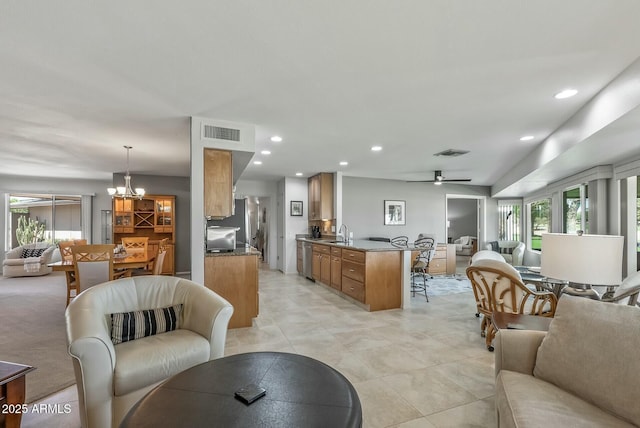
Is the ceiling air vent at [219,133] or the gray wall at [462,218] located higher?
the ceiling air vent at [219,133]

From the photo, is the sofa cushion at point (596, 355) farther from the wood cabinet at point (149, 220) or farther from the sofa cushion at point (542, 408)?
the wood cabinet at point (149, 220)

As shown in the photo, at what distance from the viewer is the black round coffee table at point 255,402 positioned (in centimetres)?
122

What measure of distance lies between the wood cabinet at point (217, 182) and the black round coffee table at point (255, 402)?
7.47 ft

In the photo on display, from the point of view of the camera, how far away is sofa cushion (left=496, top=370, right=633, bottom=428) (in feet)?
4.24

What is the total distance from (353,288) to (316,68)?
11.4ft

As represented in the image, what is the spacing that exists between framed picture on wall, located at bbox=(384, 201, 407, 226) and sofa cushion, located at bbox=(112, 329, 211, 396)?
6.50m

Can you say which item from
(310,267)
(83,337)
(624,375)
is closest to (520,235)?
(310,267)

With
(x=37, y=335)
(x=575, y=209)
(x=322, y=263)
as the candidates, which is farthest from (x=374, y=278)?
(x=37, y=335)

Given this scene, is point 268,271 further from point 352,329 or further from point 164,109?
point 164,109

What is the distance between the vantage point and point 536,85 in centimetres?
266

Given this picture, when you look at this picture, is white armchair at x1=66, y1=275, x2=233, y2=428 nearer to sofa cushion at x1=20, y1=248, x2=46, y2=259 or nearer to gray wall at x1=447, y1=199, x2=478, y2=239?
sofa cushion at x1=20, y1=248, x2=46, y2=259

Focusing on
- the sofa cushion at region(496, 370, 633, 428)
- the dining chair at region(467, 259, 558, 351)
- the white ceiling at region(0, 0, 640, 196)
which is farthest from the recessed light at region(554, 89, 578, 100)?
the sofa cushion at region(496, 370, 633, 428)

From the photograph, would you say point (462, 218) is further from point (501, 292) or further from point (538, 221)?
point (501, 292)

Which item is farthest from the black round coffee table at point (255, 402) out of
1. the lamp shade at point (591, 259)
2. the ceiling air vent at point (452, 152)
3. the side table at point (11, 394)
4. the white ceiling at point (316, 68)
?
the ceiling air vent at point (452, 152)
